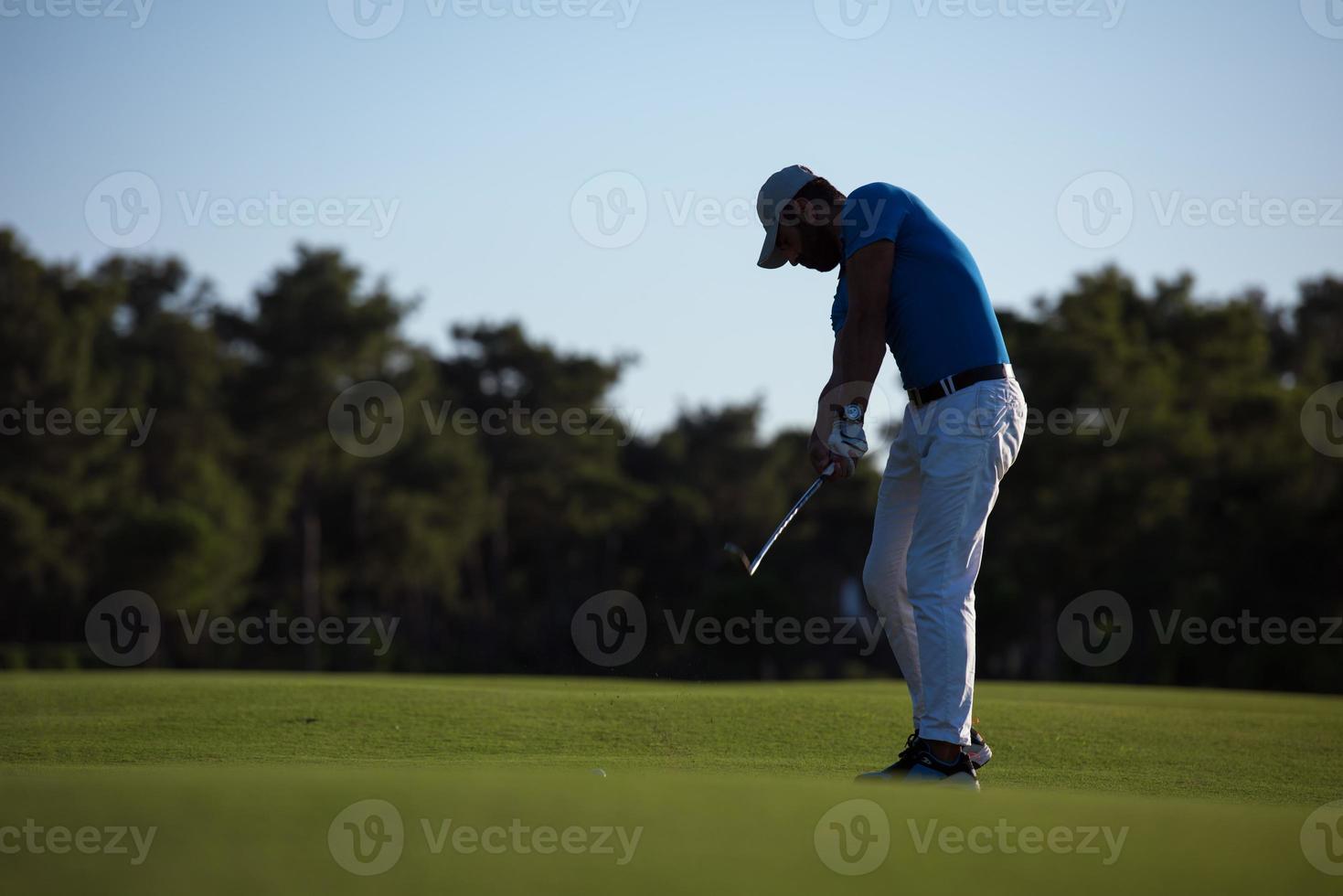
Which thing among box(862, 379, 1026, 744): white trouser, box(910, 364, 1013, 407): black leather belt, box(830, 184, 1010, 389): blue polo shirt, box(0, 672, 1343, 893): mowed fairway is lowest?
box(0, 672, 1343, 893): mowed fairway

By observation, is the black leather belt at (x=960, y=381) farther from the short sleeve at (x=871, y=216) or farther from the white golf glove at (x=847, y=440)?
the short sleeve at (x=871, y=216)

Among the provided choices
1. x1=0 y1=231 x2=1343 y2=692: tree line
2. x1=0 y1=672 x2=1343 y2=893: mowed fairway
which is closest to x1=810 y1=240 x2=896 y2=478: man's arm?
x1=0 y1=672 x2=1343 y2=893: mowed fairway

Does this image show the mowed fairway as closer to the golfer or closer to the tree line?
the golfer

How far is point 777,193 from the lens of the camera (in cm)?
604

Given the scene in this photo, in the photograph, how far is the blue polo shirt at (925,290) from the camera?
576 cm

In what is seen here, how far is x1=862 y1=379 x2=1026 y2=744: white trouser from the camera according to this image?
5.50 m

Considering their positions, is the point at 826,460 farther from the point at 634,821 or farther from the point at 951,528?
the point at 634,821

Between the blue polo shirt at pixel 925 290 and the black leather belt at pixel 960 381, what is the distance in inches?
0.9

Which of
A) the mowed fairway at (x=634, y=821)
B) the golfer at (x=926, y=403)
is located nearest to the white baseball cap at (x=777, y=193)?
the golfer at (x=926, y=403)

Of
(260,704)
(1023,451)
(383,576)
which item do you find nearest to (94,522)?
(383,576)

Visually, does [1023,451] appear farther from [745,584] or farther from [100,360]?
[100,360]

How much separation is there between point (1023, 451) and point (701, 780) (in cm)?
4504

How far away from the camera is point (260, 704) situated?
9070 millimetres

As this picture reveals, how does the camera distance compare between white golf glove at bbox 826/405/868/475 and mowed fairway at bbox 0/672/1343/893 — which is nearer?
mowed fairway at bbox 0/672/1343/893
